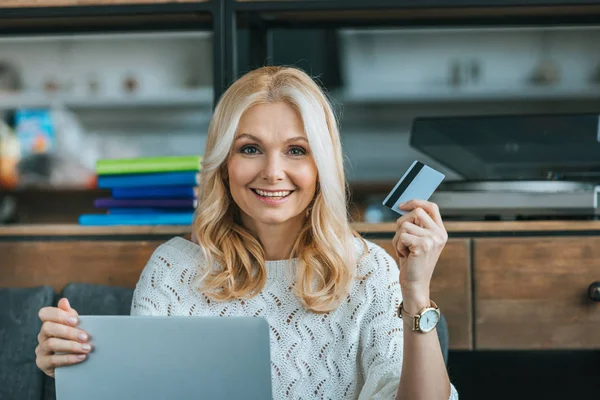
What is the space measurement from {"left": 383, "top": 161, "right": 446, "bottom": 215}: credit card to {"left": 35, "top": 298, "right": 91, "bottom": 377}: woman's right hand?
20.6 inches

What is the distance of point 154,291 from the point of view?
4.82ft

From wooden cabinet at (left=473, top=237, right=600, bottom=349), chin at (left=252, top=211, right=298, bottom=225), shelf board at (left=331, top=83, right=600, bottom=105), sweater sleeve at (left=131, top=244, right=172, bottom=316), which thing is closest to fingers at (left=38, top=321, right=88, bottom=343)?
sweater sleeve at (left=131, top=244, right=172, bottom=316)

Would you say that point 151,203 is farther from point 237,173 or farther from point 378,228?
point 378,228

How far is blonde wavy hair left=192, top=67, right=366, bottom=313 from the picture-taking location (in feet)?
4.59

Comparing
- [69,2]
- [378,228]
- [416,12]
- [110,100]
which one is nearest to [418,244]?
[378,228]

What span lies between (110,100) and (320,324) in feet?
6.81

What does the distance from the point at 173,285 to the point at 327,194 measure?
1.20 feet

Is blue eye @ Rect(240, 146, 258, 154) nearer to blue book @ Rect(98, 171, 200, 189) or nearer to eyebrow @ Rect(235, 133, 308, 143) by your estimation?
eyebrow @ Rect(235, 133, 308, 143)

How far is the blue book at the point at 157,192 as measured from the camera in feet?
5.70

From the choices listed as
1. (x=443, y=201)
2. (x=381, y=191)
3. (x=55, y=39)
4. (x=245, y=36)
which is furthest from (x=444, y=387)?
(x=55, y=39)

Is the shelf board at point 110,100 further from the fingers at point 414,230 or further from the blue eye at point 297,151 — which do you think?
the fingers at point 414,230

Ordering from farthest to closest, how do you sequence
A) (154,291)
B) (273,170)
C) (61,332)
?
(154,291), (273,170), (61,332)

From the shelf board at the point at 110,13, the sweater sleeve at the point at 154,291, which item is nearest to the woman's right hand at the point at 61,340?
the sweater sleeve at the point at 154,291

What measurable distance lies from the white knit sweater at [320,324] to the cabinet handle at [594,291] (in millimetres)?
482
